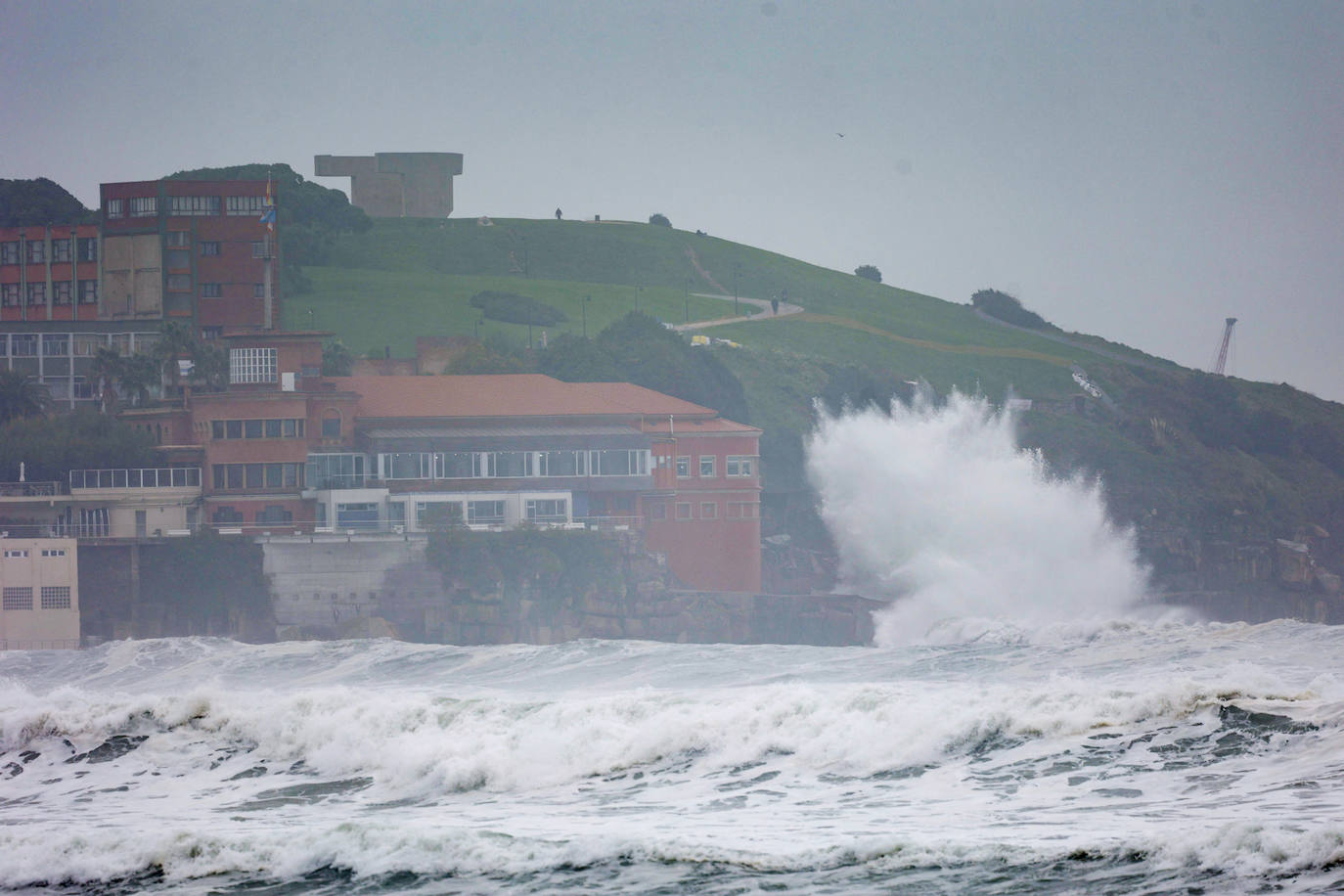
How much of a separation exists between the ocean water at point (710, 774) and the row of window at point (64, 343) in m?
47.9

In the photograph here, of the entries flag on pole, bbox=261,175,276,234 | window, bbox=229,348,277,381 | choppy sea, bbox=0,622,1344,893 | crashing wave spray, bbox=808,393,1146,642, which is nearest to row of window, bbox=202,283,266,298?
flag on pole, bbox=261,175,276,234

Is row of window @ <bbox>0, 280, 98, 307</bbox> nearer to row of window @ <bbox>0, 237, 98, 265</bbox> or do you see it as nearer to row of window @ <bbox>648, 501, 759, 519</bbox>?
row of window @ <bbox>0, 237, 98, 265</bbox>

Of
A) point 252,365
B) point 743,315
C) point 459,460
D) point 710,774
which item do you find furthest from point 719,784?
point 743,315

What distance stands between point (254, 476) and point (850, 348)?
6360 cm

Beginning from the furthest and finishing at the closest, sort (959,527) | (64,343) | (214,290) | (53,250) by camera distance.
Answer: (53,250) → (214,290) → (64,343) → (959,527)

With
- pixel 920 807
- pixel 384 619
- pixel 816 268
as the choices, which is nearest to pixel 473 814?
pixel 920 807

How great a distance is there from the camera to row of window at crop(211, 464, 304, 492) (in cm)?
7244

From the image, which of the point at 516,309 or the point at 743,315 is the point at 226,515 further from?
the point at 743,315

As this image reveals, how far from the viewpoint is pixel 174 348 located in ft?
271

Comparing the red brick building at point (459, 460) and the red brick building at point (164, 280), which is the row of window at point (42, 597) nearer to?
the red brick building at point (459, 460)

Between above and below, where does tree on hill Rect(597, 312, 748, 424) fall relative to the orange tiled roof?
above

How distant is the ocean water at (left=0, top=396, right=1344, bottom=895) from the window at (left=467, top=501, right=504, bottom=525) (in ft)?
77.7

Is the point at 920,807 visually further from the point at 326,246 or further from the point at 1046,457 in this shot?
A: the point at 326,246

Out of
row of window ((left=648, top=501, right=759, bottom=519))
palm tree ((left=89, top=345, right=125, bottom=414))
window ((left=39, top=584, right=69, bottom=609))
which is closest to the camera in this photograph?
window ((left=39, top=584, right=69, bottom=609))
